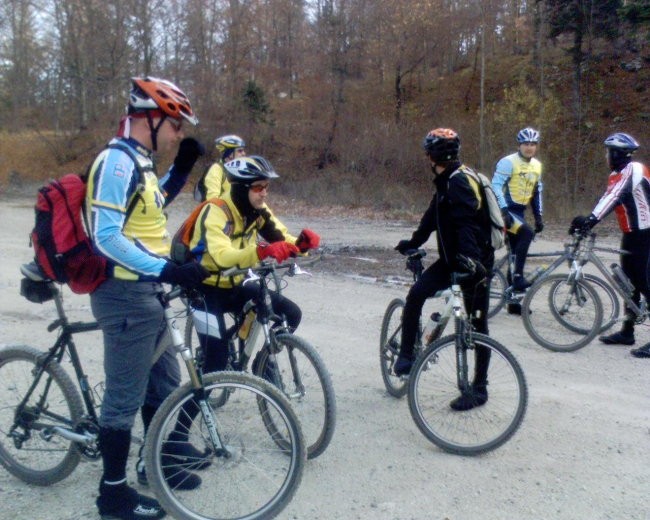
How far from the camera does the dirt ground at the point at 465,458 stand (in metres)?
3.99

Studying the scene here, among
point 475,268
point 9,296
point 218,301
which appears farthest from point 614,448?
point 9,296

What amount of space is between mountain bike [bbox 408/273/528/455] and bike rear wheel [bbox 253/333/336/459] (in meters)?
0.68

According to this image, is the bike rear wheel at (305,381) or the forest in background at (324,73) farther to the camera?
the forest in background at (324,73)

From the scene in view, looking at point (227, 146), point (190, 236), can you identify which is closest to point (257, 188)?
point (190, 236)

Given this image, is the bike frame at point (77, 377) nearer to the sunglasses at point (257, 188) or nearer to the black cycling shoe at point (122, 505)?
the black cycling shoe at point (122, 505)

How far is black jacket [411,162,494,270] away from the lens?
504 cm

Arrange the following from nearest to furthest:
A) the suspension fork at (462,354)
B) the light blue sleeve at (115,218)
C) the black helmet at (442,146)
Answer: the light blue sleeve at (115,218), the suspension fork at (462,354), the black helmet at (442,146)

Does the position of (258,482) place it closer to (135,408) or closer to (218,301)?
(135,408)

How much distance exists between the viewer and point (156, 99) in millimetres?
3580

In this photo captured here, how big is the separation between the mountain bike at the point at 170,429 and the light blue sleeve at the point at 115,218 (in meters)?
0.35

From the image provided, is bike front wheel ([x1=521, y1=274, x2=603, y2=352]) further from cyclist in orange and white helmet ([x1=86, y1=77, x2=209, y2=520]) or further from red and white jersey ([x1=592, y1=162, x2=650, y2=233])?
cyclist in orange and white helmet ([x1=86, y1=77, x2=209, y2=520])

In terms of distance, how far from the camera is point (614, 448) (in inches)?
190

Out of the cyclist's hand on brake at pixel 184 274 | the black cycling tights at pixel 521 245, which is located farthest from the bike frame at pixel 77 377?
the black cycling tights at pixel 521 245

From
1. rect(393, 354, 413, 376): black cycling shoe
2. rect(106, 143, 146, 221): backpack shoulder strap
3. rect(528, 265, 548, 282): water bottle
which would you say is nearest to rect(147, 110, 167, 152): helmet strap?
rect(106, 143, 146, 221): backpack shoulder strap
